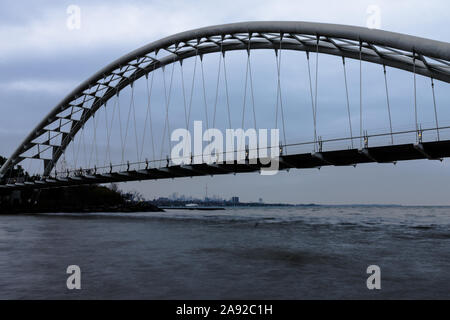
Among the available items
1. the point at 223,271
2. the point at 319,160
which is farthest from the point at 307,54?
the point at 223,271

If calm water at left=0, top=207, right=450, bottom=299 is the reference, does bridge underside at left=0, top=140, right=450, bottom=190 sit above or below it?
above

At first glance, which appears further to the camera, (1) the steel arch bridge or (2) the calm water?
(1) the steel arch bridge

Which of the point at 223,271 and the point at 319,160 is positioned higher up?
the point at 319,160

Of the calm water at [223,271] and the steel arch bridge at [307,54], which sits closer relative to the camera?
the calm water at [223,271]

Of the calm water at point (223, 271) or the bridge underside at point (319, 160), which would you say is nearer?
the calm water at point (223, 271)

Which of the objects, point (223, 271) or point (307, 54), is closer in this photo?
point (223, 271)

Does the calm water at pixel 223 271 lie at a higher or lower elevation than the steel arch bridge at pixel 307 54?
lower

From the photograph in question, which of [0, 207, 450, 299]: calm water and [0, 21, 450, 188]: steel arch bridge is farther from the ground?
[0, 21, 450, 188]: steel arch bridge

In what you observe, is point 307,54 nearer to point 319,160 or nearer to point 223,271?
point 319,160

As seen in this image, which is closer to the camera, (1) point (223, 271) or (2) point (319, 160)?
(1) point (223, 271)

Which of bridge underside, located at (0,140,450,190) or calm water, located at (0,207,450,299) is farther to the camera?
bridge underside, located at (0,140,450,190)

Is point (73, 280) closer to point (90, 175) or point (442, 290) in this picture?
point (442, 290)

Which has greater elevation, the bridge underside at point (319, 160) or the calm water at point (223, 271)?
the bridge underside at point (319, 160)
